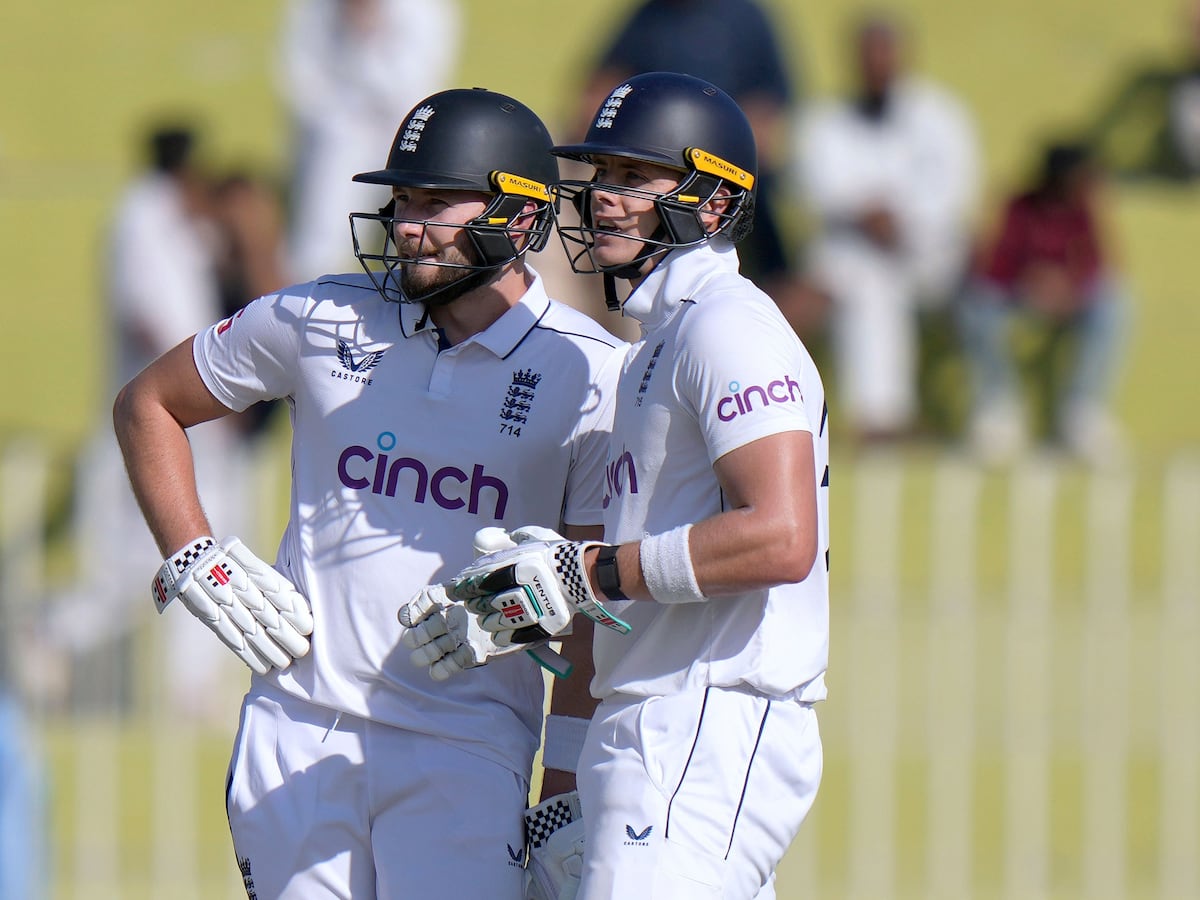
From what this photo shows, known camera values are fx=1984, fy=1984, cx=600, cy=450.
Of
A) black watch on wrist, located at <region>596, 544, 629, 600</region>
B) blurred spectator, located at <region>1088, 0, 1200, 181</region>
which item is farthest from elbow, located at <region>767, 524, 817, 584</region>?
blurred spectator, located at <region>1088, 0, 1200, 181</region>

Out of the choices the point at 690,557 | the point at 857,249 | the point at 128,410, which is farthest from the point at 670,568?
the point at 857,249

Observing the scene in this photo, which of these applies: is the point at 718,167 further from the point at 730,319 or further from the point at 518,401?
the point at 518,401

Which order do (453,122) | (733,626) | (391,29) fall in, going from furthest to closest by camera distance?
(391,29), (453,122), (733,626)

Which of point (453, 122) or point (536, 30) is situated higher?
point (536, 30)

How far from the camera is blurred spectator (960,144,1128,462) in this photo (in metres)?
10.8

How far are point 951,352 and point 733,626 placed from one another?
7.76 m

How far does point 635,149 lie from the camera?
409 centimetres

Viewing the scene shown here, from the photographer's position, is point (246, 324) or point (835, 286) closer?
point (246, 324)

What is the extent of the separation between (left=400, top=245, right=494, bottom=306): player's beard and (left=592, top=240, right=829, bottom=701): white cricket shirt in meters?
0.44

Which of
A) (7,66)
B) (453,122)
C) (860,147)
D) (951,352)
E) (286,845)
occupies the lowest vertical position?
(286,845)

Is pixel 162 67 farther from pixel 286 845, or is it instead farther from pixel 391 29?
pixel 286 845

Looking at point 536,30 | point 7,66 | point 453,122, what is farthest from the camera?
point 536,30

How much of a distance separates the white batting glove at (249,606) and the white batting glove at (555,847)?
2.12 feet

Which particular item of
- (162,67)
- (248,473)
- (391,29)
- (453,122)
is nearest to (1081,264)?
(391,29)
